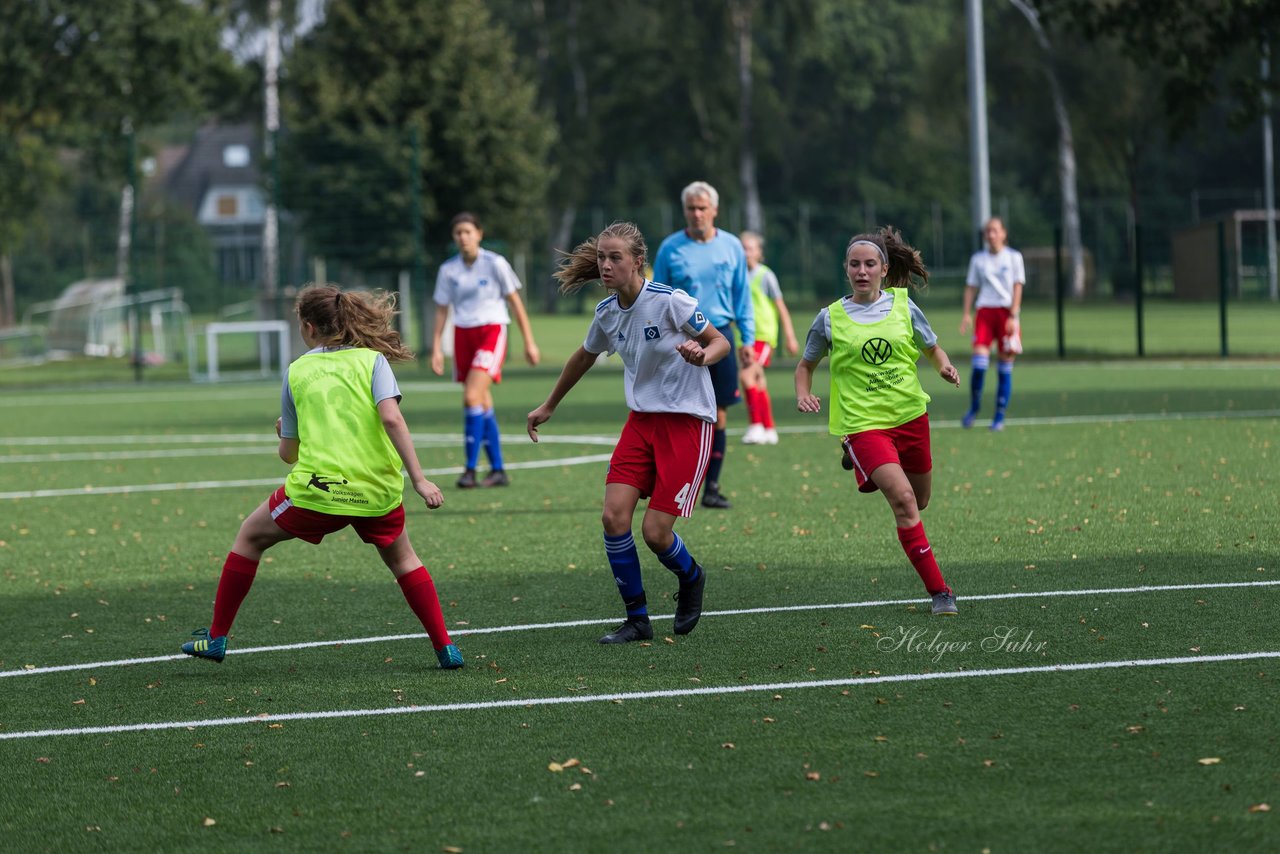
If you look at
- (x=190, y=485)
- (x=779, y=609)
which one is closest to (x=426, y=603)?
(x=779, y=609)

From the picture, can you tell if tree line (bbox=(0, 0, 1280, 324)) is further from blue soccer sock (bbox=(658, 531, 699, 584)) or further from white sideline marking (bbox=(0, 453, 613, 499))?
blue soccer sock (bbox=(658, 531, 699, 584))

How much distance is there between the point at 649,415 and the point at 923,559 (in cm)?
136

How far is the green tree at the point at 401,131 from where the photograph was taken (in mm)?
30953

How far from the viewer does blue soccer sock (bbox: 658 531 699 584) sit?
7.03 meters

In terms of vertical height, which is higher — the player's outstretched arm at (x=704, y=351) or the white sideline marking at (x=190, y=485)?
the player's outstretched arm at (x=704, y=351)

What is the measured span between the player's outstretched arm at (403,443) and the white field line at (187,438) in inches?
389

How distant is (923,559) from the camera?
7.27 metres

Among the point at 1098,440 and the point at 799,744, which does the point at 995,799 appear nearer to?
the point at 799,744

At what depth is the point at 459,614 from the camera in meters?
7.77

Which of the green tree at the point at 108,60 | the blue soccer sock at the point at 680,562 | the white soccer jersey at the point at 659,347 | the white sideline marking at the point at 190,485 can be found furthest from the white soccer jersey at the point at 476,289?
the green tree at the point at 108,60

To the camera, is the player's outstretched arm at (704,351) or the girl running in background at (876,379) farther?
the girl running in background at (876,379)

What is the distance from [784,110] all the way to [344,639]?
63520mm

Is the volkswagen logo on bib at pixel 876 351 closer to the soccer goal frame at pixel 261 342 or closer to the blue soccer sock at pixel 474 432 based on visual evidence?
the blue soccer sock at pixel 474 432

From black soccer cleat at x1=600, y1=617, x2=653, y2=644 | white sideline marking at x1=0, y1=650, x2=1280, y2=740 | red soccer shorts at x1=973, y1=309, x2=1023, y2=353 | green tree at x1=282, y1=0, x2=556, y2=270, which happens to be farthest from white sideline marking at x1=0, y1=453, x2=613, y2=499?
green tree at x1=282, y1=0, x2=556, y2=270
